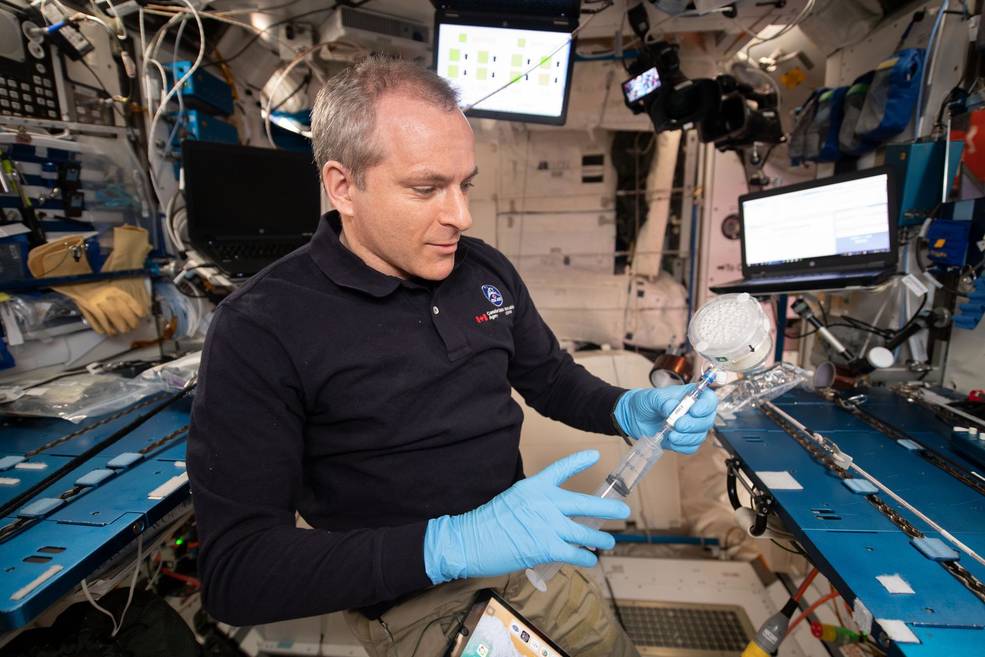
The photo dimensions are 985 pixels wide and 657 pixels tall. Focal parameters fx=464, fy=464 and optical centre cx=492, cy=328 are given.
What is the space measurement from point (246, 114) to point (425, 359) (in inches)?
106

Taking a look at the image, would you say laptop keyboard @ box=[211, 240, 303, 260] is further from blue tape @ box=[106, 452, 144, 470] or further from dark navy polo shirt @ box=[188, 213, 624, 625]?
dark navy polo shirt @ box=[188, 213, 624, 625]

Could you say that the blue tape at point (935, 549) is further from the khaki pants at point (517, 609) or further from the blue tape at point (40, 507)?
the blue tape at point (40, 507)

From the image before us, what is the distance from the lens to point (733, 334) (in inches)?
42.2

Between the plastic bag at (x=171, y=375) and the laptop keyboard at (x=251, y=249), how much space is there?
619mm

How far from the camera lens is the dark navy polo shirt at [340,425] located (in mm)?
879

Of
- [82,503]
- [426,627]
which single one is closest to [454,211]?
[426,627]

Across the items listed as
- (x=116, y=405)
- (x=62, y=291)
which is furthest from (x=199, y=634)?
A: (x=62, y=291)

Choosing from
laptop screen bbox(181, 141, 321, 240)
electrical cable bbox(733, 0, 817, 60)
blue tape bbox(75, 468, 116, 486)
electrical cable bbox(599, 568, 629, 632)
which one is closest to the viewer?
blue tape bbox(75, 468, 116, 486)

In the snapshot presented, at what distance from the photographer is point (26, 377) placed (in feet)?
6.26

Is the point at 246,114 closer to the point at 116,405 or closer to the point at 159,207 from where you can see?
the point at 159,207

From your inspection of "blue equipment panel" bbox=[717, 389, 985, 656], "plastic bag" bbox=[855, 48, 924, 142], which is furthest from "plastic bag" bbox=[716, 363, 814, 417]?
"plastic bag" bbox=[855, 48, 924, 142]

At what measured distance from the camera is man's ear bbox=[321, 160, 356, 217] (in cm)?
110

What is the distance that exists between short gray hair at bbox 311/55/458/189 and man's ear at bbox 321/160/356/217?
0.02 m

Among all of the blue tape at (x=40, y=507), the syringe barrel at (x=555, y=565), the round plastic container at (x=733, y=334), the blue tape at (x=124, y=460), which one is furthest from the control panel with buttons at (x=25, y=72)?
the round plastic container at (x=733, y=334)
